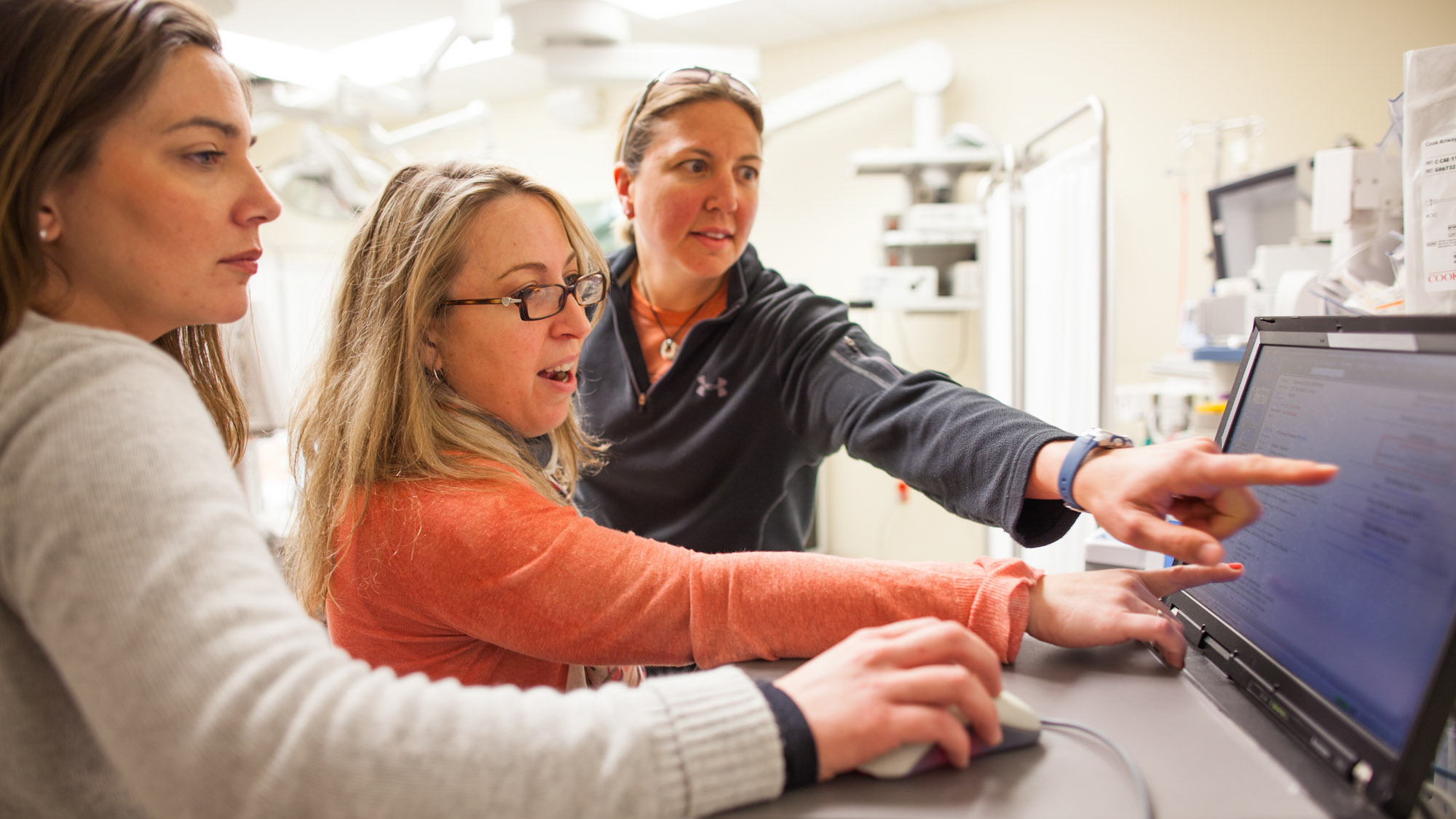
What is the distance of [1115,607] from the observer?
0.79 m

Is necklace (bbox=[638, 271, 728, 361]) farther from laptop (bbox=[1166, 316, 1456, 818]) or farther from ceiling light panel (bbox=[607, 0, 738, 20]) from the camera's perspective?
ceiling light panel (bbox=[607, 0, 738, 20])

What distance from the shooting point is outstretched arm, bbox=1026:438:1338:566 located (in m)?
0.64

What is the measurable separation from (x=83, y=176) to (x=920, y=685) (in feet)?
2.38

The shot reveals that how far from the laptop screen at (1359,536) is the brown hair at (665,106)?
930mm

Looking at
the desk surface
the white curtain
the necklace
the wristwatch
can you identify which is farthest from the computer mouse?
the white curtain

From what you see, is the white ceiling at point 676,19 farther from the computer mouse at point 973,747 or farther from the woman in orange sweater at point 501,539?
the computer mouse at point 973,747

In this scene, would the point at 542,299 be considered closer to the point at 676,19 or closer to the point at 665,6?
the point at 665,6

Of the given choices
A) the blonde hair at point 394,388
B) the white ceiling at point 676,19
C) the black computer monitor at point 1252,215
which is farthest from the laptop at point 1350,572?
the white ceiling at point 676,19

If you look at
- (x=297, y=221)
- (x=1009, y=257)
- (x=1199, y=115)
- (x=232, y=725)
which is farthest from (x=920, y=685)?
(x=297, y=221)

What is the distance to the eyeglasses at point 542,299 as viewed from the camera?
96 cm

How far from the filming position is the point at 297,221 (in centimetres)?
627

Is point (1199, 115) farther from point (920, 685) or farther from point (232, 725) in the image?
point (232, 725)

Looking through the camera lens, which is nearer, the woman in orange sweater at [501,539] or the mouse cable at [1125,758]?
the mouse cable at [1125,758]

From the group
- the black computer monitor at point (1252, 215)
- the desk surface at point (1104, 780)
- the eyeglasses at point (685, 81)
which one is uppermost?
the eyeglasses at point (685, 81)
